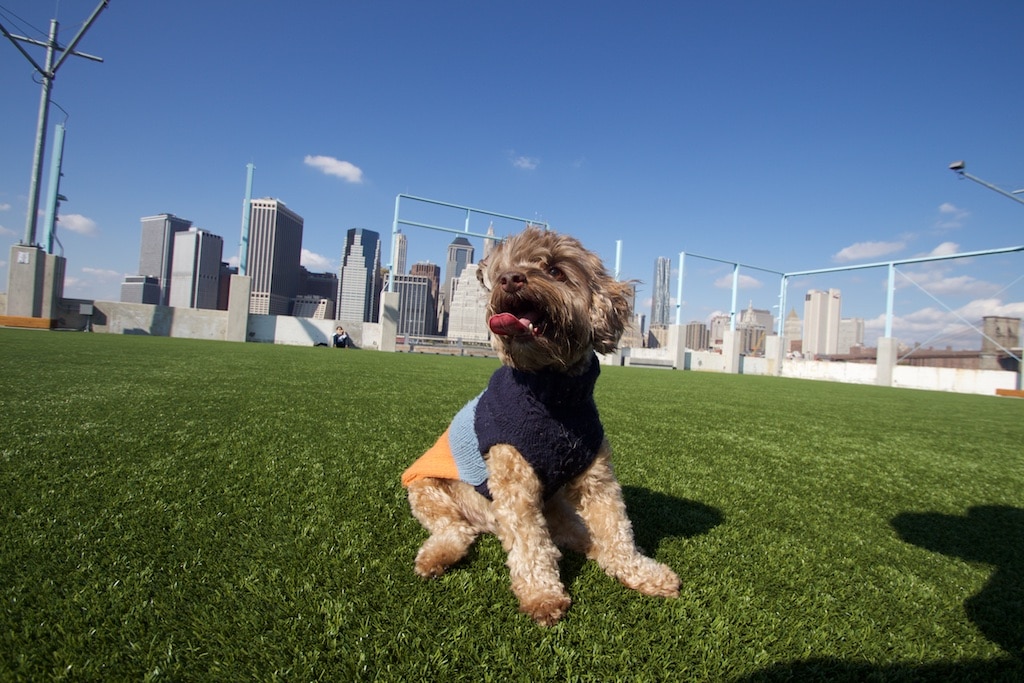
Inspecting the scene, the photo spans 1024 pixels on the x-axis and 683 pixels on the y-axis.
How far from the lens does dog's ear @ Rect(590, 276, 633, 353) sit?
1.73 m

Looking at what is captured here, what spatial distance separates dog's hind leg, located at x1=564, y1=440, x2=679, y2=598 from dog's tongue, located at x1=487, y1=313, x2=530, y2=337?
565mm

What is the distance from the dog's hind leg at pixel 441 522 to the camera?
5.33 feet

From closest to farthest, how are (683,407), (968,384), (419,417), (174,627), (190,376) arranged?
(174,627)
(419,417)
(190,376)
(683,407)
(968,384)

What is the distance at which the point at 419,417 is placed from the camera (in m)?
4.59

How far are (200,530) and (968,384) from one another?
95.8 feet

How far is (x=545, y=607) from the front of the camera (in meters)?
1.42

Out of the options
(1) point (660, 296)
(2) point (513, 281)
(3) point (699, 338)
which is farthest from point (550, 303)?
(3) point (699, 338)

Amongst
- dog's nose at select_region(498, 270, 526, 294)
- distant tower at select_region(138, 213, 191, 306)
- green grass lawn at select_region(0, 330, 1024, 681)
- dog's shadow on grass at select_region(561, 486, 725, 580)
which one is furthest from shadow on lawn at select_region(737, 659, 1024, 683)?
distant tower at select_region(138, 213, 191, 306)

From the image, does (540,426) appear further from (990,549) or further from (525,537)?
(990,549)

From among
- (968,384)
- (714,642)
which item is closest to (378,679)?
(714,642)

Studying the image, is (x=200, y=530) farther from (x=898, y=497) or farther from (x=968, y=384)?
(x=968, y=384)

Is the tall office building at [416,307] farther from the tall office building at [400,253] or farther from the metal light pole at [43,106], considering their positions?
the metal light pole at [43,106]

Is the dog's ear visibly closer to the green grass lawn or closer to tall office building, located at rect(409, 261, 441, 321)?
the green grass lawn

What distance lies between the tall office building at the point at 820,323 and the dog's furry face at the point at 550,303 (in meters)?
55.5
